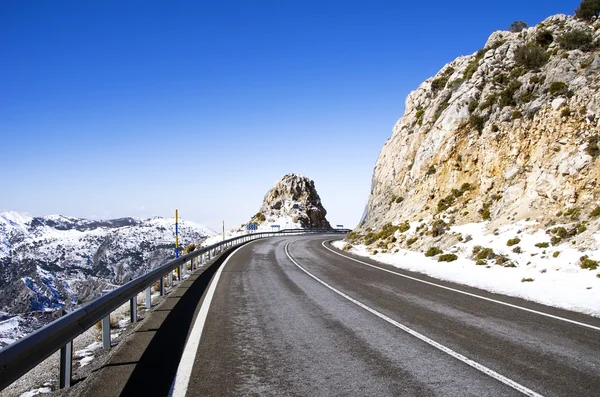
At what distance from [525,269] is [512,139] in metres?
11.8

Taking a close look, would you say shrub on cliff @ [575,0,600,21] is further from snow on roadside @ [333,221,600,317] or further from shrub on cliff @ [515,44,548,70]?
snow on roadside @ [333,221,600,317]

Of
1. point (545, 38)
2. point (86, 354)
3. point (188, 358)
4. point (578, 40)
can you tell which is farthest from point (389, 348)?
point (545, 38)

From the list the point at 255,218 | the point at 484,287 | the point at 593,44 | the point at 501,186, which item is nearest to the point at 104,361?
the point at 484,287

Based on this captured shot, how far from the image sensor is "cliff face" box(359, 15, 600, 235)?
18.7m

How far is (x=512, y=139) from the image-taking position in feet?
77.3

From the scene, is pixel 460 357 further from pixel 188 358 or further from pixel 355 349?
pixel 188 358

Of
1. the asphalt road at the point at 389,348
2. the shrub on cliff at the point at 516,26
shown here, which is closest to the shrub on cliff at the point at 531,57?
the shrub on cliff at the point at 516,26

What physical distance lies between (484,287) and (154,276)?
953 cm

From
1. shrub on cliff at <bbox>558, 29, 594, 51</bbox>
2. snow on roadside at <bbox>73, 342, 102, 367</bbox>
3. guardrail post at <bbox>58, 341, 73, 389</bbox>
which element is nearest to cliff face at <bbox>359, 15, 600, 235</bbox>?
shrub on cliff at <bbox>558, 29, 594, 51</bbox>

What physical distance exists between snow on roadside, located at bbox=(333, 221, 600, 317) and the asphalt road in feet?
3.75

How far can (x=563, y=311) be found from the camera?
8555mm

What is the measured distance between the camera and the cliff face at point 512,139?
18688mm

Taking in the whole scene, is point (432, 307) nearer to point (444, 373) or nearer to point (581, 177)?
point (444, 373)

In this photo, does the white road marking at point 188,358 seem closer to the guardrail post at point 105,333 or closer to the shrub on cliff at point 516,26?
the guardrail post at point 105,333
